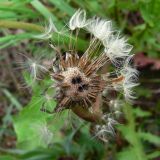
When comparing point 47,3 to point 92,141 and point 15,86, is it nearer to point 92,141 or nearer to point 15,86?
point 15,86

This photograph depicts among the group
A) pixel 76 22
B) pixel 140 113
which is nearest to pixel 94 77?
pixel 76 22

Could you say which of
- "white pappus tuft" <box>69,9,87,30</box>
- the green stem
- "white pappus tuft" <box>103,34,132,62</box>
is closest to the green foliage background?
the green stem

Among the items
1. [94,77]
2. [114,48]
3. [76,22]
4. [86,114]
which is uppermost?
[76,22]

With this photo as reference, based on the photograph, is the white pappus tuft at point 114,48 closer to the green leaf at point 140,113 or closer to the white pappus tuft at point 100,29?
the white pappus tuft at point 100,29

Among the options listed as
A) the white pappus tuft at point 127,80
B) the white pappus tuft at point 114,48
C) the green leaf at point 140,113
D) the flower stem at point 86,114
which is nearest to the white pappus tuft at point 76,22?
the white pappus tuft at point 114,48

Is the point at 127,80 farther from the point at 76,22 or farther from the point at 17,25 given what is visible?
the point at 17,25

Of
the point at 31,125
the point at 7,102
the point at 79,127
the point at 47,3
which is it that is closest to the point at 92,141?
the point at 79,127

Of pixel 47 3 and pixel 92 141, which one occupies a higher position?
pixel 47 3
